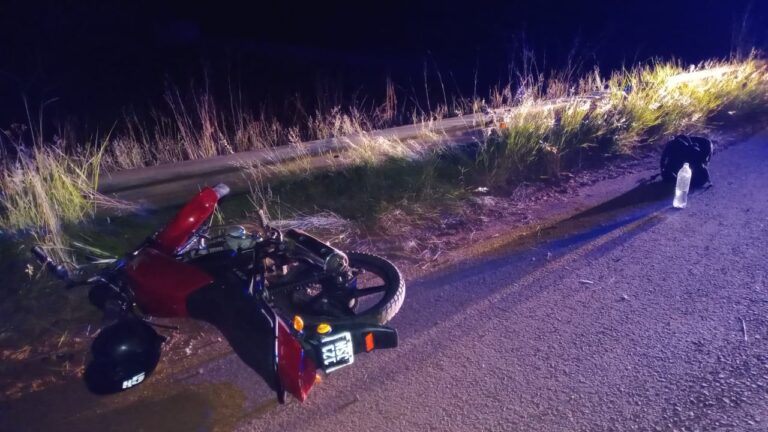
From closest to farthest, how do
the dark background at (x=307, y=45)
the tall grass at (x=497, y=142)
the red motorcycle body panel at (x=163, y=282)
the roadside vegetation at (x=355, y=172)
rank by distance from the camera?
1. the red motorcycle body panel at (x=163, y=282)
2. the roadside vegetation at (x=355, y=172)
3. the tall grass at (x=497, y=142)
4. the dark background at (x=307, y=45)

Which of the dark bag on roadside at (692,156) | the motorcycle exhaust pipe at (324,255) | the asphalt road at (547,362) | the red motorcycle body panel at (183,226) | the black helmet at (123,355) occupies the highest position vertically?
the red motorcycle body panel at (183,226)

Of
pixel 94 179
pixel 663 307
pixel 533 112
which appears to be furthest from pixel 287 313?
pixel 533 112

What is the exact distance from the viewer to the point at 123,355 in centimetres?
353

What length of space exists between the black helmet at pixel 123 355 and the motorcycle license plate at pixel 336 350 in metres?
1.09

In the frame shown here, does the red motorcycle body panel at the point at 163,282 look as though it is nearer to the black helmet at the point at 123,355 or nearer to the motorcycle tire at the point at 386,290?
the black helmet at the point at 123,355

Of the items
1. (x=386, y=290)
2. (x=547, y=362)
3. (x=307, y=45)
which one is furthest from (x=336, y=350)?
(x=307, y=45)

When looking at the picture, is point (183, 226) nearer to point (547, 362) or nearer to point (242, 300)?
point (242, 300)

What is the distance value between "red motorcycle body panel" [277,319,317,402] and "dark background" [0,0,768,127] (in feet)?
32.4

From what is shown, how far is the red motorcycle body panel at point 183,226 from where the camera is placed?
3898 millimetres

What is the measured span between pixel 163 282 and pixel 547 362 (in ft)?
7.63

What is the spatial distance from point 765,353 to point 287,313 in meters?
2.88

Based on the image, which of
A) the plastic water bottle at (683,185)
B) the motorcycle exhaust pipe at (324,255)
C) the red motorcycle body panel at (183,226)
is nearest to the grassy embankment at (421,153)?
the plastic water bottle at (683,185)

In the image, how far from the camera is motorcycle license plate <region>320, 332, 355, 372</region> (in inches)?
131

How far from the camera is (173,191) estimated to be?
6309 millimetres
